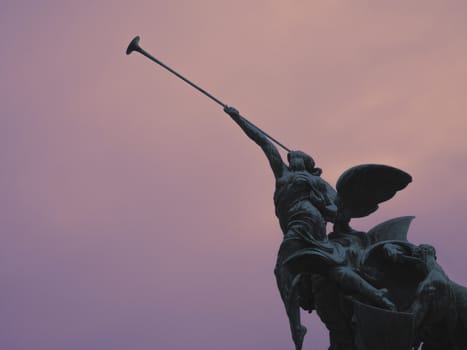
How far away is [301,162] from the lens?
11.5 meters

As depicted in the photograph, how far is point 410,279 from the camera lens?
10.4 m

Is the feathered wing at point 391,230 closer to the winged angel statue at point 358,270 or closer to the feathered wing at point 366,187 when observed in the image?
the winged angel statue at point 358,270

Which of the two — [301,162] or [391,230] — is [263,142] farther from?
[391,230]

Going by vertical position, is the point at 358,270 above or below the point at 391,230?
below

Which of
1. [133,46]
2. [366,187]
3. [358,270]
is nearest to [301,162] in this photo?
[366,187]

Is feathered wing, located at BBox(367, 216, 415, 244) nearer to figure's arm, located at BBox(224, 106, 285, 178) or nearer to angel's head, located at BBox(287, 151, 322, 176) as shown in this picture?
angel's head, located at BBox(287, 151, 322, 176)

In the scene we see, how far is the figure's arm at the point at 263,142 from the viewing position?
449 inches

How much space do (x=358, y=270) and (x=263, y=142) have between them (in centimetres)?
239

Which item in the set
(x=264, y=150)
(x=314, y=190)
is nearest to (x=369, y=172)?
(x=314, y=190)

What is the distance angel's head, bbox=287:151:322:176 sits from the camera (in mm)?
11430

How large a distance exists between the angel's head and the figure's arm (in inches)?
6.4

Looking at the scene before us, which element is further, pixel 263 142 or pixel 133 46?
pixel 133 46

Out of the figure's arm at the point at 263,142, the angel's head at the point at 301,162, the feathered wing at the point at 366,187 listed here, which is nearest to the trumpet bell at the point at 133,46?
the figure's arm at the point at 263,142

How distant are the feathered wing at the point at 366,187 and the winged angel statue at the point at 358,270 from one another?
1cm
